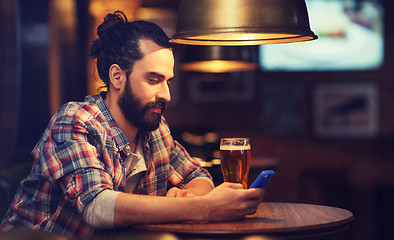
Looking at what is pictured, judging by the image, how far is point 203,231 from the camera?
150 centimetres

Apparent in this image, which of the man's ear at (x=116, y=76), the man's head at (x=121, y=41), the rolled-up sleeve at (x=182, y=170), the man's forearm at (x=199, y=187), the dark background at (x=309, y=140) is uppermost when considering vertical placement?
the man's head at (x=121, y=41)

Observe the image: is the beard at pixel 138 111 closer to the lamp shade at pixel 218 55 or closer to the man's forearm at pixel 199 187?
the man's forearm at pixel 199 187

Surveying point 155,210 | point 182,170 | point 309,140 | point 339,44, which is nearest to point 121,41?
point 182,170

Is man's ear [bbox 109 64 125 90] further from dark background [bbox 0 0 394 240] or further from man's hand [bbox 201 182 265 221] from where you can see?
dark background [bbox 0 0 394 240]

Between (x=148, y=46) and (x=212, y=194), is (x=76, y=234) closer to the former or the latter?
(x=212, y=194)

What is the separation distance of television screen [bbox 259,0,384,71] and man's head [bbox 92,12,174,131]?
4.24 m

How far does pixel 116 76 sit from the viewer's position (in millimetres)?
2115

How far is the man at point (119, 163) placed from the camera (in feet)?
5.29

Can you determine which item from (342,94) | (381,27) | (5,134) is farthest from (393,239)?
(5,134)

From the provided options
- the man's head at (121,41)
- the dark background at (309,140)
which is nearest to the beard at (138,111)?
the man's head at (121,41)

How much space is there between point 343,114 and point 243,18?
15.8 feet

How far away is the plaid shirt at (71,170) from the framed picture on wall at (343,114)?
438 cm

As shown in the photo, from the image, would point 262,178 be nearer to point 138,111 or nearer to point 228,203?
point 228,203

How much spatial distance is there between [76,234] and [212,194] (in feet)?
1.68
